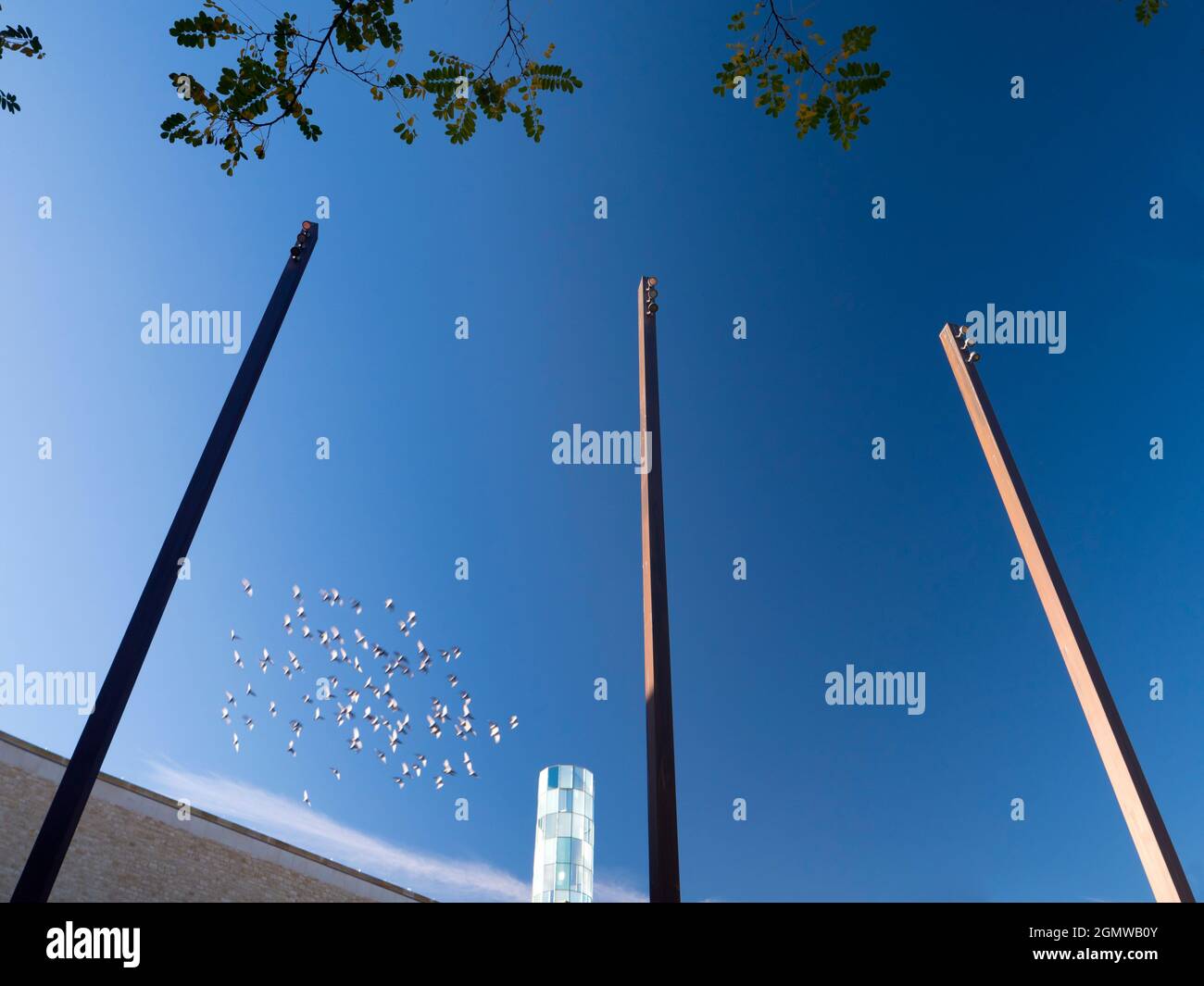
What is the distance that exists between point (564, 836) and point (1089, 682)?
17.5m

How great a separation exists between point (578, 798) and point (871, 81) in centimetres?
2042

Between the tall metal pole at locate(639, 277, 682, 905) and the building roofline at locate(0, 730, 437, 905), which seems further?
the building roofline at locate(0, 730, 437, 905)

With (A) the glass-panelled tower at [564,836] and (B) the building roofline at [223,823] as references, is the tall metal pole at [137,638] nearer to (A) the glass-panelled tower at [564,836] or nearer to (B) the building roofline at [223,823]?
(B) the building roofline at [223,823]

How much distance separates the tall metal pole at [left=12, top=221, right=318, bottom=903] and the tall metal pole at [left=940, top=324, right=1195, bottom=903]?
5769 millimetres

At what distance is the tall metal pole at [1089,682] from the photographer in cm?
433

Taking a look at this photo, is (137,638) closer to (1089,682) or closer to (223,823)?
(1089,682)

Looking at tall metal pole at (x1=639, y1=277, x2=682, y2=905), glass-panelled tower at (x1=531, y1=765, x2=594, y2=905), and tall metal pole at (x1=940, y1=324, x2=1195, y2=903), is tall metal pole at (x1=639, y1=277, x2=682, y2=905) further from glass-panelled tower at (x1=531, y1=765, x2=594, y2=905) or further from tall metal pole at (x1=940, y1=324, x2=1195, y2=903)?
glass-panelled tower at (x1=531, y1=765, x2=594, y2=905)

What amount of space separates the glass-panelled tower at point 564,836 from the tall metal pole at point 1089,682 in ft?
55.1

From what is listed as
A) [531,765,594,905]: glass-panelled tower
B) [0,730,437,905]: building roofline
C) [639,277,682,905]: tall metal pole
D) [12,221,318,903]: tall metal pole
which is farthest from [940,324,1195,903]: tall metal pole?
[531,765,594,905]: glass-panelled tower

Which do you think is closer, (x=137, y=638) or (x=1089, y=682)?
(x=137, y=638)

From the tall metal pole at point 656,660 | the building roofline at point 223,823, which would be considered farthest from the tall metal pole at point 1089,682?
the building roofline at point 223,823

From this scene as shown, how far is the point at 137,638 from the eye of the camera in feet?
11.4

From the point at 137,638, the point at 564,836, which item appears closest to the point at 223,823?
the point at 564,836

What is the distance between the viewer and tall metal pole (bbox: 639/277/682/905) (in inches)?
127
